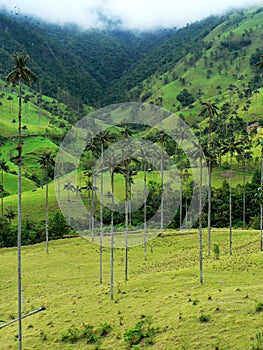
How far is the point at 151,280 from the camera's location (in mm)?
51000

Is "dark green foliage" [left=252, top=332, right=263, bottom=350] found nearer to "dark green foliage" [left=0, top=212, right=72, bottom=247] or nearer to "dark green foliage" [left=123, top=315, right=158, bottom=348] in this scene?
"dark green foliage" [left=123, top=315, right=158, bottom=348]

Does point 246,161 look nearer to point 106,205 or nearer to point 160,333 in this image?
point 106,205

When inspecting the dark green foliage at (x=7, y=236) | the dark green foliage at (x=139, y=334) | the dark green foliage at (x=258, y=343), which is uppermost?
the dark green foliage at (x=258, y=343)

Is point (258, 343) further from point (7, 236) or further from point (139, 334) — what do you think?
point (7, 236)

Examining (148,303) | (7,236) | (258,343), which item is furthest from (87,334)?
(7,236)

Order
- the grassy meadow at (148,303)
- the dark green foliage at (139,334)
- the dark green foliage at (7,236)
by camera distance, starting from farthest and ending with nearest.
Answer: the dark green foliage at (7,236), the dark green foliage at (139,334), the grassy meadow at (148,303)

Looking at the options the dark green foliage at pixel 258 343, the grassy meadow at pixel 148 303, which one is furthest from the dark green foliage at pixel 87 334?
the dark green foliage at pixel 258 343

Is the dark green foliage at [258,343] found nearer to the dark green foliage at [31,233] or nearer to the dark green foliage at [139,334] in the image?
the dark green foliage at [139,334]

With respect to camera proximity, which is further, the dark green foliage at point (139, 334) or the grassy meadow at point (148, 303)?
the dark green foliage at point (139, 334)

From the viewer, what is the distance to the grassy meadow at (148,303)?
32.2 meters

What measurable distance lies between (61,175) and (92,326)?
143 m

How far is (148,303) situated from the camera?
136ft

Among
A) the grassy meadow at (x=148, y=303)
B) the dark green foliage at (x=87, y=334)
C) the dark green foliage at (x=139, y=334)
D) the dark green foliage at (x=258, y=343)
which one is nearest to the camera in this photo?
the dark green foliage at (x=258, y=343)

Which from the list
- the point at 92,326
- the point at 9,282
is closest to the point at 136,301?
the point at 92,326
